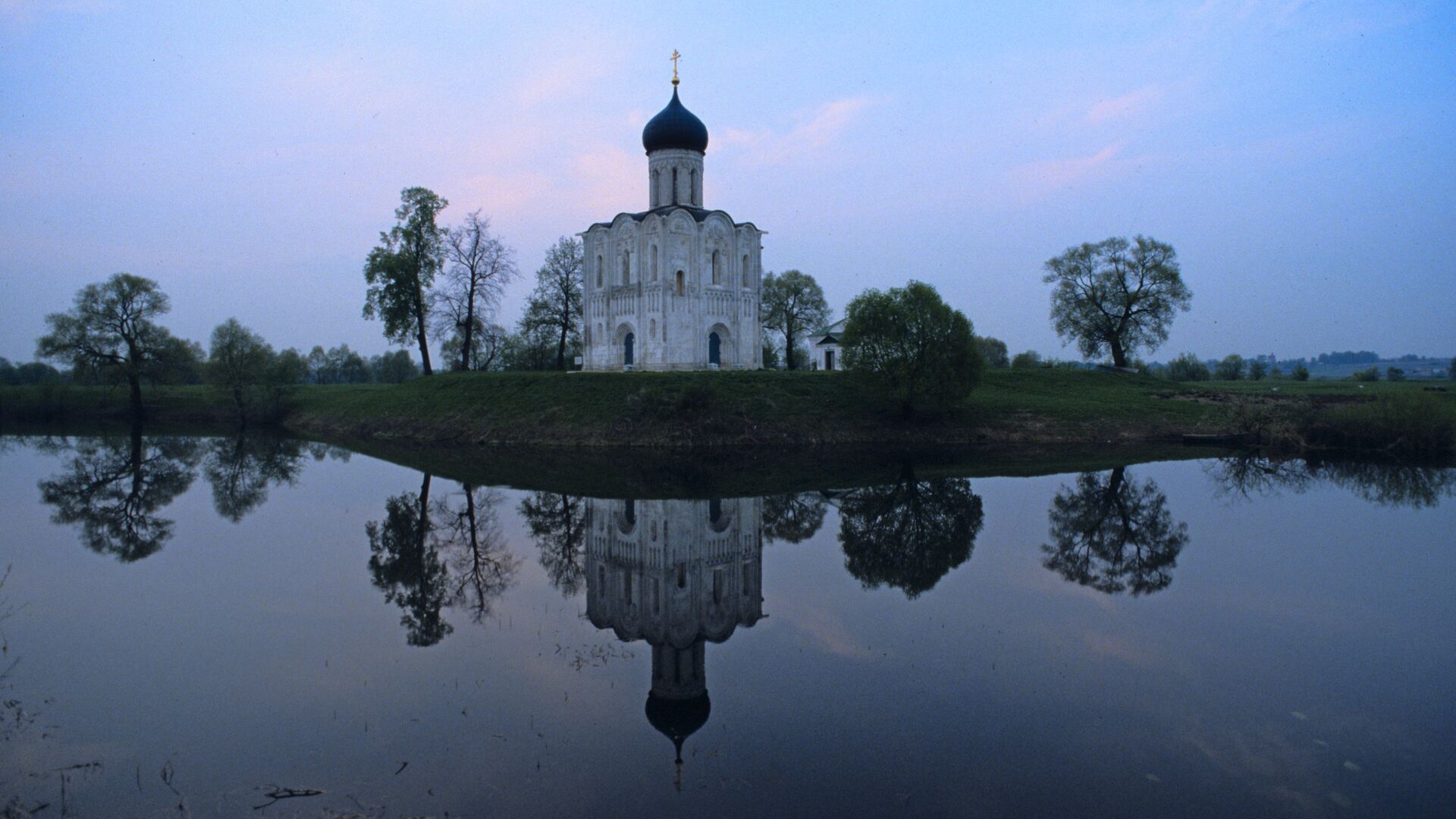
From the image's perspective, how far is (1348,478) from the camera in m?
21.8

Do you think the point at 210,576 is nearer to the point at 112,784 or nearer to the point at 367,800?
the point at 112,784

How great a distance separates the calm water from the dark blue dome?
84.9 ft

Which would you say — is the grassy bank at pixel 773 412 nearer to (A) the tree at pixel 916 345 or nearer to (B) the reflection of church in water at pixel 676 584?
(A) the tree at pixel 916 345

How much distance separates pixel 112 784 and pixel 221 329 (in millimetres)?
49614

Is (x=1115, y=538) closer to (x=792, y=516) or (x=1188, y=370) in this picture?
(x=792, y=516)

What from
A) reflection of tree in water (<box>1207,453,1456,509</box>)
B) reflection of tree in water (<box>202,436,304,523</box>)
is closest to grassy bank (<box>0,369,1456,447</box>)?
reflection of tree in water (<box>202,436,304,523</box>)

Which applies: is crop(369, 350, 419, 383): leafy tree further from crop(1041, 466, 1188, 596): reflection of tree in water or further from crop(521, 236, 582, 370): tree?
crop(1041, 466, 1188, 596): reflection of tree in water

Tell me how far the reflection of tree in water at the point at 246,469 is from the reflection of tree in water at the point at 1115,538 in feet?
52.6

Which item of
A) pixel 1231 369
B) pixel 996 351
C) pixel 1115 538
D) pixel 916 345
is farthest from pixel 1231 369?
pixel 1115 538

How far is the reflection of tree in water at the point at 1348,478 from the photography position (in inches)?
746

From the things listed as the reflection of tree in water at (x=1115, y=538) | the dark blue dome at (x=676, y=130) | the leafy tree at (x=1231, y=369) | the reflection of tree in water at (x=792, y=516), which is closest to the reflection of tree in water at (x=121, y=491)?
the reflection of tree in water at (x=792, y=516)

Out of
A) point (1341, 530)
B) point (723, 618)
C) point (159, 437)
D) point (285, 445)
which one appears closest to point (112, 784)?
point (723, 618)

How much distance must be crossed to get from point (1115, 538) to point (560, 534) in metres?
10.3

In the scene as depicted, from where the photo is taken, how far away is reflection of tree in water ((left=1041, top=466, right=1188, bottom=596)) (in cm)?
1173
